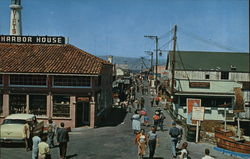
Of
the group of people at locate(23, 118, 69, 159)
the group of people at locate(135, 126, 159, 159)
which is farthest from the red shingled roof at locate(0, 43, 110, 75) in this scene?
the group of people at locate(135, 126, 159, 159)

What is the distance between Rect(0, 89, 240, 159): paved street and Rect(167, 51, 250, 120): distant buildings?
14.9m

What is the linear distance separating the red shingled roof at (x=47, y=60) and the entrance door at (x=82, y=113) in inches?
118

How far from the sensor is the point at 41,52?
27.1 meters

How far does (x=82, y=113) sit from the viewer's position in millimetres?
24516

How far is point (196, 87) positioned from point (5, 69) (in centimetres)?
2392

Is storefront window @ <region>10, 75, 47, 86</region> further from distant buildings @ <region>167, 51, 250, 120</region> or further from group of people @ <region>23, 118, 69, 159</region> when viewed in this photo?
distant buildings @ <region>167, 51, 250, 120</region>

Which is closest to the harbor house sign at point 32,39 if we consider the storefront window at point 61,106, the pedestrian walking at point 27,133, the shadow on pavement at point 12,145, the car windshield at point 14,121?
the storefront window at point 61,106

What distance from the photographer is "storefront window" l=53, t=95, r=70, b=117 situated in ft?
76.5

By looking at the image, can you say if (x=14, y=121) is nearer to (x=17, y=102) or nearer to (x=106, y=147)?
(x=106, y=147)

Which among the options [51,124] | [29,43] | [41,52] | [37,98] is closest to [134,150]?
[51,124]

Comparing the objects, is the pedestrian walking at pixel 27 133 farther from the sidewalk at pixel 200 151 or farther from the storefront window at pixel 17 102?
the storefront window at pixel 17 102

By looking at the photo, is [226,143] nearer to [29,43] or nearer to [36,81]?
[36,81]

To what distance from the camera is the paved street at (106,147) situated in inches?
594

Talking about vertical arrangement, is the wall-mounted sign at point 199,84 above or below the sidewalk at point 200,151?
above
